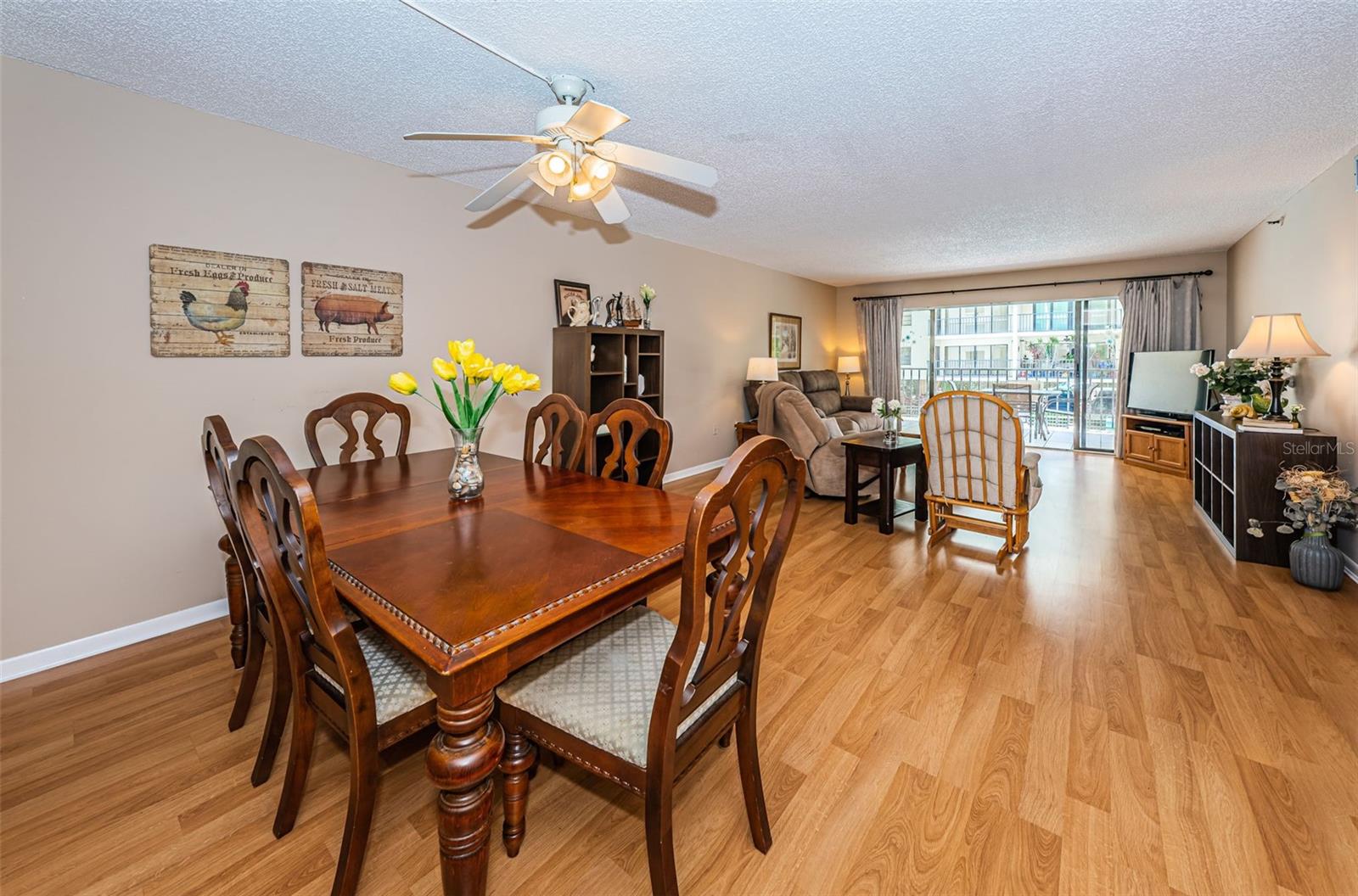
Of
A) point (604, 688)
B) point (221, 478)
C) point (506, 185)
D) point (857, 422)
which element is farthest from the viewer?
point (857, 422)

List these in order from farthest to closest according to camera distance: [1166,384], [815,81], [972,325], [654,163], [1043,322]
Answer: [972,325] < [1043,322] < [1166,384] < [815,81] < [654,163]

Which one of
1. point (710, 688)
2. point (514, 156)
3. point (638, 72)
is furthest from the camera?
point (514, 156)

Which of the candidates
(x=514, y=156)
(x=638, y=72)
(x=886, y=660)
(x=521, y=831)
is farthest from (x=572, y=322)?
(x=521, y=831)

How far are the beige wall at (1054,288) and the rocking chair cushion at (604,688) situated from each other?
7328 mm

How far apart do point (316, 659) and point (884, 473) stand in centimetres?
347

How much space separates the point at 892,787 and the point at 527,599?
4.09 ft

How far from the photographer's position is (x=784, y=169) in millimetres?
3279

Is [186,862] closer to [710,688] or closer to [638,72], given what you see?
[710,688]

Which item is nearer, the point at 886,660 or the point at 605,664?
the point at 605,664

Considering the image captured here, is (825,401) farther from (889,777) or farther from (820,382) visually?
(889,777)

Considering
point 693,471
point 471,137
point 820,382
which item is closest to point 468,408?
point 471,137

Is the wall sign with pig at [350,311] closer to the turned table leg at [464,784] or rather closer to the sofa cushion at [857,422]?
the turned table leg at [464,784]

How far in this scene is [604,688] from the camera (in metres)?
1.28

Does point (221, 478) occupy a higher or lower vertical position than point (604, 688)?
higher
